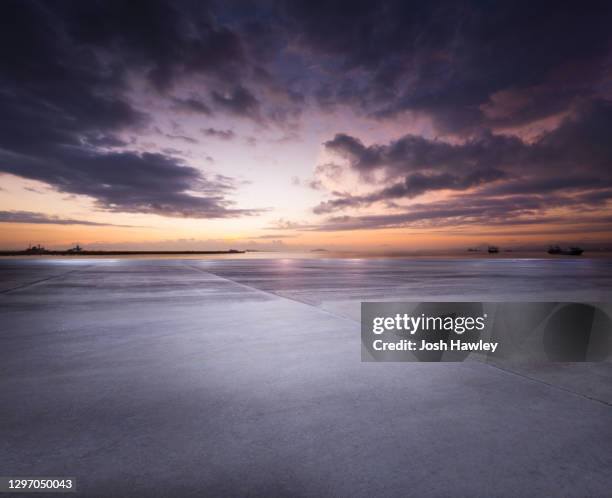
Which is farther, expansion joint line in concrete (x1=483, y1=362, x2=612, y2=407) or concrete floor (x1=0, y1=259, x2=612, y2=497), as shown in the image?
expansion joint line in concrete (x1=483, y1=362, x2=612, y2=407)

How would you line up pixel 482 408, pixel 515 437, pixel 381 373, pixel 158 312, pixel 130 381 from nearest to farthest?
1. pixel 515 437
2. pixel 482 408
3. pixel 130 381
4. pixel 381 373
5. pixel 158 312


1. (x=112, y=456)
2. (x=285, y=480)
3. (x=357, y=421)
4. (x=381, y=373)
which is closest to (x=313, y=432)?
(x=357, y=421)

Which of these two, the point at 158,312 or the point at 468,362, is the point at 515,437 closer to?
the point at 468,362

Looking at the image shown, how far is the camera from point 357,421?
3.03 metres

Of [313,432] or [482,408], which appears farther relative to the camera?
[482,408]

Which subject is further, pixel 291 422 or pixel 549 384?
pixel 549 384

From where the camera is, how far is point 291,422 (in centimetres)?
302

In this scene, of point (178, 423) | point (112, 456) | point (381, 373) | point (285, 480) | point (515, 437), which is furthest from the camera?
point (381, 373)

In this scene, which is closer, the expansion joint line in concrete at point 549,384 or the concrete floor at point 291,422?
the concrete floor at point 291,422

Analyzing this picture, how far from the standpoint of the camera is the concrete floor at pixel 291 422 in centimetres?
228

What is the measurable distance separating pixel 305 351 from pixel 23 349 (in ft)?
12.9

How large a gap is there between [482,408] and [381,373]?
119cm

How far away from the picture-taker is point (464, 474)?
7.59 ft

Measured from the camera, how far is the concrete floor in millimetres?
2277
